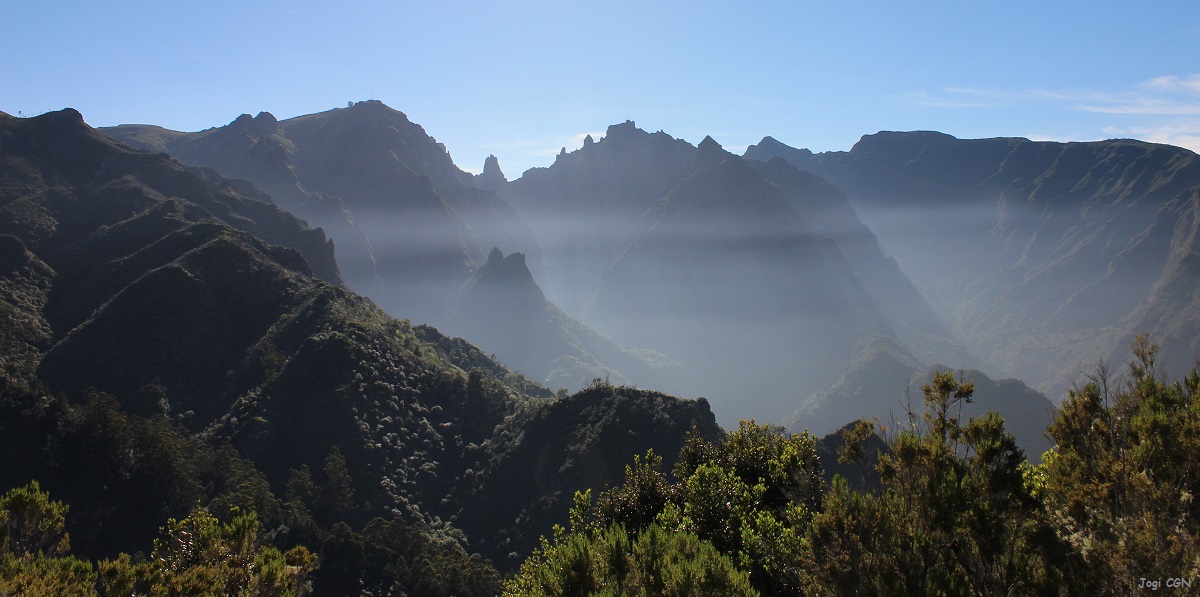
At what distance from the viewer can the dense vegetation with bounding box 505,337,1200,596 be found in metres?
11.3

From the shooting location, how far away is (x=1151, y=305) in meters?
197

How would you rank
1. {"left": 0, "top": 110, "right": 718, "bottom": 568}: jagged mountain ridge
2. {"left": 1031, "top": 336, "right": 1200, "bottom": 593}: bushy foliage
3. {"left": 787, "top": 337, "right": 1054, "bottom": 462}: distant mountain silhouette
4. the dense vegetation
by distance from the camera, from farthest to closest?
{"left": 787, "top": 337, "right": 1054, "bottom": 462}: distant mountain silhouette → {"left": 0, "top": 110, "right": 718, "bottom": 568}: jagged mountain ridge → the dense vegetation → {"left": 1031, "top": 336, "right": 1200, "bottom": 593}: bushy foliage

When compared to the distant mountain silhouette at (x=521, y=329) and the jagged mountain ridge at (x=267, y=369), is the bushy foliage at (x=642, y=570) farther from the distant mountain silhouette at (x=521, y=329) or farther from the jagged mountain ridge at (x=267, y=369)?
the distant mountain silhouette at (x=521, y=329)

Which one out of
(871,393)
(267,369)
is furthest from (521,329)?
(267,369)

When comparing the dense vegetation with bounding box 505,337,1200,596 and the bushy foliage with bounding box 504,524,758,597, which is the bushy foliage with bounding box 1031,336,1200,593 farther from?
the bushy foliage with bounding box 504,524,758,597

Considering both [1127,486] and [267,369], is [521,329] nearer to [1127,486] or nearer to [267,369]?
[267,369]

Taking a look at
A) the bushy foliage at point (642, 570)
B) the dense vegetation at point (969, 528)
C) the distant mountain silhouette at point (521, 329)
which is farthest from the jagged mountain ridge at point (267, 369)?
the distant mountain silhouette at point (521, 329)

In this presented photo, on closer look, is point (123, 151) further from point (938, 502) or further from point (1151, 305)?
point (1151, 305)

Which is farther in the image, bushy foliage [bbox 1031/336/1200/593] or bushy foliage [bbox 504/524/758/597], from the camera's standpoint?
bushy foliage [bbox 504/524/758/597]

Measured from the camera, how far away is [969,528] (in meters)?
12.0

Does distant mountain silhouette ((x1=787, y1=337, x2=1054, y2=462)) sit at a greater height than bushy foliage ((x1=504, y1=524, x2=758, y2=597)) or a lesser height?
lesser

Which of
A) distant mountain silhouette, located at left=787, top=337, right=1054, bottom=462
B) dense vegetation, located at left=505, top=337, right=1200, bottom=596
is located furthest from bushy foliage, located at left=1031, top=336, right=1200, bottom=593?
distant mountain silhouette, located at left=787, top=337, right=1054, bottom=462

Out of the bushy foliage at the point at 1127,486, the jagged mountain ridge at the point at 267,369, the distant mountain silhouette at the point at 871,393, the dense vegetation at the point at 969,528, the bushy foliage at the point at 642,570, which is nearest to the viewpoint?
the bushy foliage at the point at 1127,486

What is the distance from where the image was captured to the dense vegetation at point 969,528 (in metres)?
11.3
